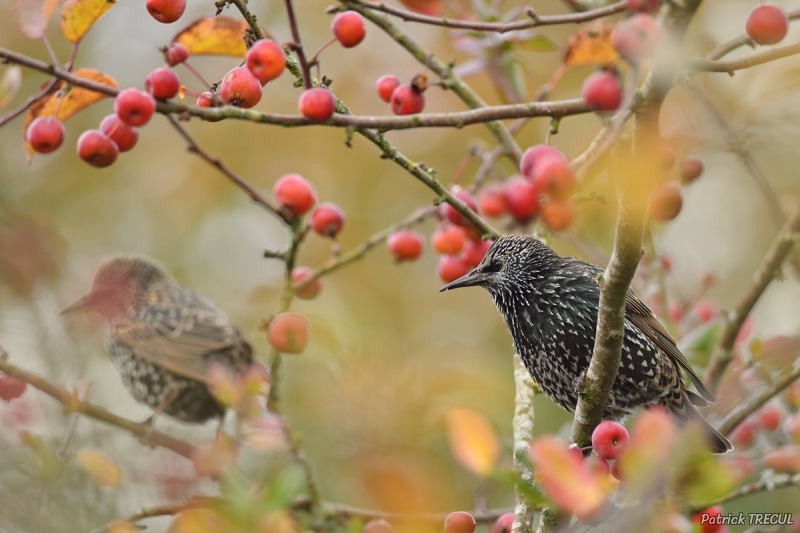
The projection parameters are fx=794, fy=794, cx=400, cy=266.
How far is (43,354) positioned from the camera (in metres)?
3.55

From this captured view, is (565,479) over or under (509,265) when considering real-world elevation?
under

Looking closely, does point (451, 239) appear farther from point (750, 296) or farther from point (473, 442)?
point (473, 442)

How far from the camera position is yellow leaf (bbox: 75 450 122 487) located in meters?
3.20

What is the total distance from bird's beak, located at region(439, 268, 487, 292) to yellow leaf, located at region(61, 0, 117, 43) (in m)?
2.08

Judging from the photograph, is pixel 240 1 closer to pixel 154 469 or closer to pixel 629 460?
pixel 629 460

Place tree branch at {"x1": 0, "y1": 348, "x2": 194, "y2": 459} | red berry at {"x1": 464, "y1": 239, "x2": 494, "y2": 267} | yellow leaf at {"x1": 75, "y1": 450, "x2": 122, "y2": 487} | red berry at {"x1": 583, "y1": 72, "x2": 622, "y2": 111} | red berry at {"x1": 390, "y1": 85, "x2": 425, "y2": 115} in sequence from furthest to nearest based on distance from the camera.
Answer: red berry at {"x1": 464, "y1": 239, "x2": 494, "y2": 267}, tree branch at {"x1": 0, "y1": 348, "x2": 194, "y2": 459}, yellow leaf at {"x1": 75, "y1": 450, "x2": 122, "y2": 487}, red berry at {"x1": 390, "y1": 85, "x2": 425, "y2": 115}, red berry at {"x1": 583, "y1": 72, "x2": 622, "y2": 111}

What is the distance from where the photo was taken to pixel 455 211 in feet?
11.6

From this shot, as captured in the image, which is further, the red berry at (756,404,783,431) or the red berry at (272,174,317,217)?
the red berry at (756,404,783,431)

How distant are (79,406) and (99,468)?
1.21 feet

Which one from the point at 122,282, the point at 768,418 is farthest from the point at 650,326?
the point at 122,282

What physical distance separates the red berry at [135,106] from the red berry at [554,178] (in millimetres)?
1105

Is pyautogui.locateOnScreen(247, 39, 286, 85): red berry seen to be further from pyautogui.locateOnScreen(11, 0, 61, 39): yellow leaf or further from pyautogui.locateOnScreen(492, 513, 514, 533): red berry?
pyautogui.locateOnScreen(492, 513, 514, 533): red berry

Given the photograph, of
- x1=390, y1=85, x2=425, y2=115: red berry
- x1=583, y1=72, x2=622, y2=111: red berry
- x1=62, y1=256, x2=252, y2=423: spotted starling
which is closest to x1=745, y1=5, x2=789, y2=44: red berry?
x1=583, y1=72, x2=622, y2=111: red berry

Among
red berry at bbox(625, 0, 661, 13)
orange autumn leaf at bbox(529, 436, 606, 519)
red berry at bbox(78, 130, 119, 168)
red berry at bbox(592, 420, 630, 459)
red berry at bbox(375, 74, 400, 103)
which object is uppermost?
red berry at bbox(625, 0, 661, 13)
